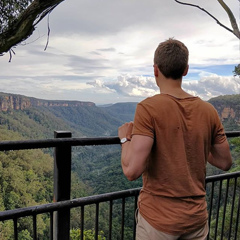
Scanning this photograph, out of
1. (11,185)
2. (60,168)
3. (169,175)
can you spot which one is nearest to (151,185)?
(169,175)

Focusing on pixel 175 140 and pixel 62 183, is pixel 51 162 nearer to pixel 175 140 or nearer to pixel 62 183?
pixel 62 183

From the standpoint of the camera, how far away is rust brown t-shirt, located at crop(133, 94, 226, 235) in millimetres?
981

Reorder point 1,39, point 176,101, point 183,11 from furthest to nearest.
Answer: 1. point 183,11
2. point 1,39
3. point 176,101

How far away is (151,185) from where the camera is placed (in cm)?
107

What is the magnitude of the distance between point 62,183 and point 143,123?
57 cm

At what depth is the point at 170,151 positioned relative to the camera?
3.30ft

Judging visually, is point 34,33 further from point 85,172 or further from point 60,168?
point 85,172

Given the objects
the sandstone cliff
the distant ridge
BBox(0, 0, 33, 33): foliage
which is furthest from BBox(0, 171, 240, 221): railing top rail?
the distant ridge

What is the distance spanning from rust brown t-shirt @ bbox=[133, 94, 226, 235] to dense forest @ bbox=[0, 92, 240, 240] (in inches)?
34.1

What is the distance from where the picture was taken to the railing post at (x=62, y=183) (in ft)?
4.18

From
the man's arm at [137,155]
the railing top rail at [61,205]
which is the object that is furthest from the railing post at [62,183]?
the man's arm at [137,155]

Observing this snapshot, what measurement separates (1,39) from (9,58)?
0.34 metres

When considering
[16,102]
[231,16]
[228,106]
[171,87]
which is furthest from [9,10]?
[16,102]

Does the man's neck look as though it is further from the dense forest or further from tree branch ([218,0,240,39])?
tree branch ([218,0,240,39])
